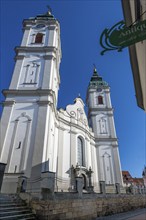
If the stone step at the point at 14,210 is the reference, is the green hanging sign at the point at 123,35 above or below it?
above

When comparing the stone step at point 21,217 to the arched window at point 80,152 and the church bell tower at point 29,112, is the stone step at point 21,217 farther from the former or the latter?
the arched window at point 80,152

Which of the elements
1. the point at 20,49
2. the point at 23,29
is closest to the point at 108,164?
the point at 20,49

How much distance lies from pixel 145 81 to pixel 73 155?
12.8 m

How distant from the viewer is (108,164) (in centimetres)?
2084

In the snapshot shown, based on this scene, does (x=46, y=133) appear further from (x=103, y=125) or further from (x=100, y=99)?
(x=100, y=99)

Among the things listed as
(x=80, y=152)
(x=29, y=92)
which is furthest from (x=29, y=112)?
(x=80, y=152)

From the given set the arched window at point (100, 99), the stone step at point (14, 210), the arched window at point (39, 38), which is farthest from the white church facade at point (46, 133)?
the arched window at point (100, 99)

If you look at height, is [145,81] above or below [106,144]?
below

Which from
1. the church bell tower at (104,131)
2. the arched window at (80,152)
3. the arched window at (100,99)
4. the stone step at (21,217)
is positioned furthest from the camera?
the arched window at (100,99)

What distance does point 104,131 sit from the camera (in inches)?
952

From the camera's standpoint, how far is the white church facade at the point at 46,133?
10094mm

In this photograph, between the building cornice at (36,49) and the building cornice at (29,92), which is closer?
the building cornice at (29,92)

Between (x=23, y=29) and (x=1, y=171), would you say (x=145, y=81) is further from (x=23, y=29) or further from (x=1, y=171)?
(x=23, y=29)

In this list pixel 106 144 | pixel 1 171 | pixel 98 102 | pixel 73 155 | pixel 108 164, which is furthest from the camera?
pixel 98 102
